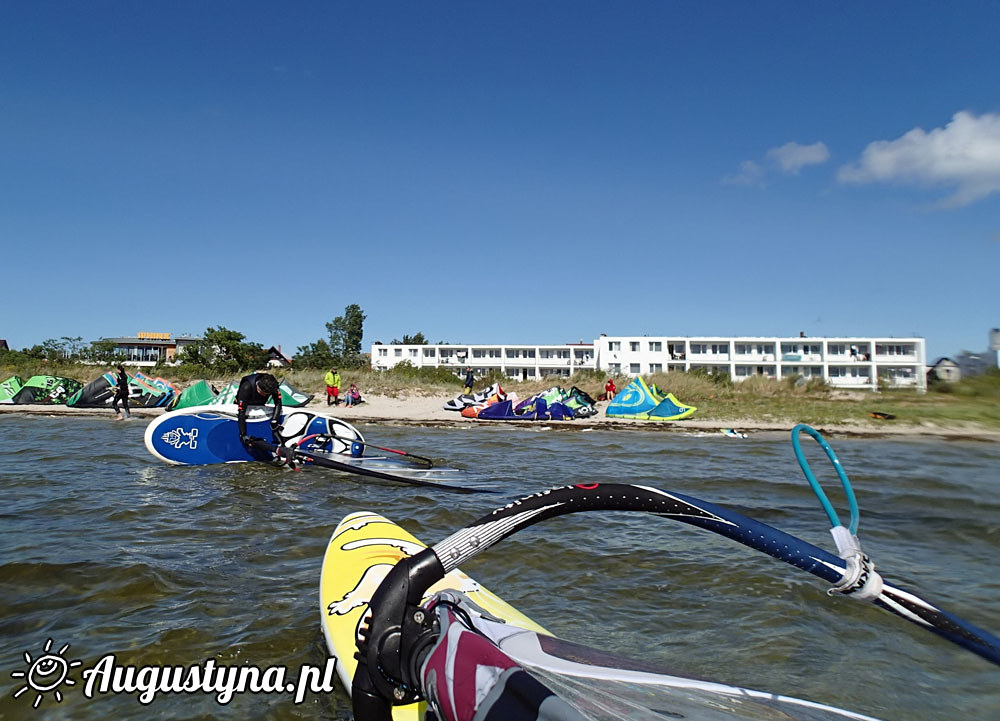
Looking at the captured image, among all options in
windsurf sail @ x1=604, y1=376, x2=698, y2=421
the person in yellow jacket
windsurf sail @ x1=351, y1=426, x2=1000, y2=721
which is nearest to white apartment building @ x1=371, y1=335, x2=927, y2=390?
the person in yellow jacket

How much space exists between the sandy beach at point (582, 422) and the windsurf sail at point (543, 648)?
1592 cm

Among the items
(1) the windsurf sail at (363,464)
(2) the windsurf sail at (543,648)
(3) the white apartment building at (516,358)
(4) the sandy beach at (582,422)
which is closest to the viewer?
(2) the windsurf sail at (543,648)

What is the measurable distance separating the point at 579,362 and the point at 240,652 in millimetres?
67819

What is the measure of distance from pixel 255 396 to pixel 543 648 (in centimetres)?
922

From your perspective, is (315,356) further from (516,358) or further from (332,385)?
(332,385)

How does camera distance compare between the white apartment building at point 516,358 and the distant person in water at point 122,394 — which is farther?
the white apartment building at point 516,358

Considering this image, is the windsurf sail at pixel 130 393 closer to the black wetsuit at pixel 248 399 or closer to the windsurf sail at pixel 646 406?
the black wetsuit at pixel 248 399

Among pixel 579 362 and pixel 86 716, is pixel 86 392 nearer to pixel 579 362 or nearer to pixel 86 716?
pixel 86 716

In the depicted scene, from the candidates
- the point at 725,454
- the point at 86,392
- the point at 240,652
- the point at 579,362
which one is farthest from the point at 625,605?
the point at 579,362

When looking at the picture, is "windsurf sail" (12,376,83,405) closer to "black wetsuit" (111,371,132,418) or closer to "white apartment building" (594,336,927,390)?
"black wetsuit" (111,371,132,418)

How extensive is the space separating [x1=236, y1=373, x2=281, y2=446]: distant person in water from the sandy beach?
9687mm

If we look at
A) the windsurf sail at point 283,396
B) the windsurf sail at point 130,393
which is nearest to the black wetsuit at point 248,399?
the windsurf sail at point 283,396

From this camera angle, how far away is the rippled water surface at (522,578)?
10.3ft

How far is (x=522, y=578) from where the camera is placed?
457 cm
